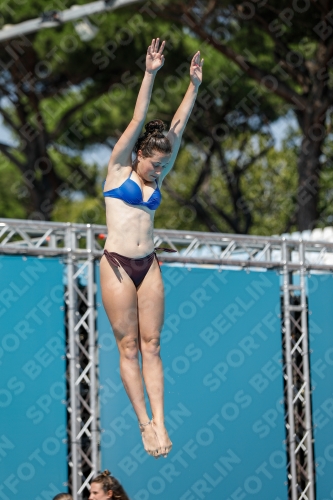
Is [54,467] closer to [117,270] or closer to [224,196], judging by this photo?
[117,270]

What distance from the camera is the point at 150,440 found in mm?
4141

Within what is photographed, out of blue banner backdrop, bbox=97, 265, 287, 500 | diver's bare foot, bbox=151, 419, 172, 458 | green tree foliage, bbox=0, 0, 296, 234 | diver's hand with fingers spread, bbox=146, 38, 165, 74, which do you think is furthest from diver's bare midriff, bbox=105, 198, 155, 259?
green tree foliage, bbox=0, 0, 296, 234

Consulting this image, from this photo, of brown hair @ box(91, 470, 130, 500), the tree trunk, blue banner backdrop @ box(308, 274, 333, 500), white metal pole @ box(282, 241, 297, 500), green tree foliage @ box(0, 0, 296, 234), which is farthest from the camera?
green tree foliage @ box(0, 0, 296, 234)

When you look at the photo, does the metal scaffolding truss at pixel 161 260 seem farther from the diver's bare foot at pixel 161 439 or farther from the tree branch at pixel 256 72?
the tree branch at pixel 256 72

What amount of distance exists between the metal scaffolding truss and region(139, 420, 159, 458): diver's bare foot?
2.73 metres

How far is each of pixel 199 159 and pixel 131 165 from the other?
54.5ft

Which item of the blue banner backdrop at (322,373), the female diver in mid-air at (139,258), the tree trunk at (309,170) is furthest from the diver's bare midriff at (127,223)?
the tree trunk at (309,170)

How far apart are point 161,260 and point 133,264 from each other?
3.34 m

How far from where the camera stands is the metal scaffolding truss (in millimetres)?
6867

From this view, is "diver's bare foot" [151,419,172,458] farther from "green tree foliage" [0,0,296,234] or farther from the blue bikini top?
"green tree foliage" [0,0,296,234]

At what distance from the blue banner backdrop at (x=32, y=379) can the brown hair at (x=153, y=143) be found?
286cm

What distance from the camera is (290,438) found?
7906 mm

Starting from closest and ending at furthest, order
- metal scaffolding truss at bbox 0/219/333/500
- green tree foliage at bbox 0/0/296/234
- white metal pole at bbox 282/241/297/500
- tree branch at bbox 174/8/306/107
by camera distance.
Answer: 1. metal scaffolding truss at bbox 0/219/333/500
2. white metal pole at bbox 282/241/297/500
3. tree branch at bbox 174/8/306/107
4. green tree foliage at bbox 0/0/296/234

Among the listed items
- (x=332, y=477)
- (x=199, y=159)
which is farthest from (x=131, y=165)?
(x=199, y=159)
